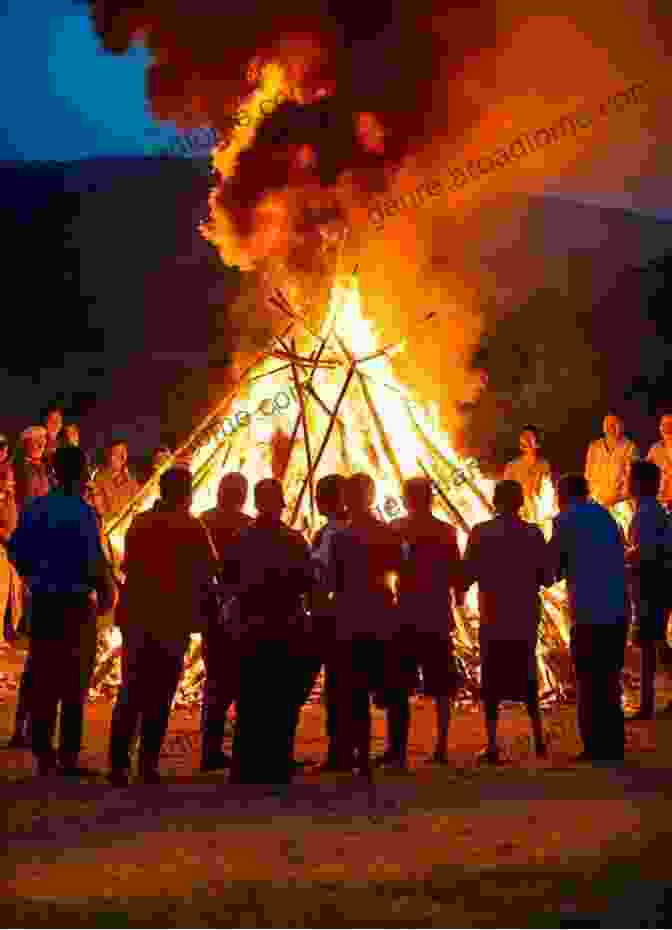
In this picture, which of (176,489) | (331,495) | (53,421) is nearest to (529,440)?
(53,421)

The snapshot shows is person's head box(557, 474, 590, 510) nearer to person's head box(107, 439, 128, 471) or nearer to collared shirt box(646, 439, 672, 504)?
collared shirt box(646, 439, 672, 504)

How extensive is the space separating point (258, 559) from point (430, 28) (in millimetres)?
6475

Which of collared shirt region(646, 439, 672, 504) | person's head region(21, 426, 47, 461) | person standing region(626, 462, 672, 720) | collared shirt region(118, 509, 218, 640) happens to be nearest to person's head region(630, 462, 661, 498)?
person standing region(626, 462, 672, 720)

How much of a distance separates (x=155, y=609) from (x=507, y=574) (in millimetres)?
2061

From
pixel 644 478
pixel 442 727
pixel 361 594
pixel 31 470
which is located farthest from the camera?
pixel 31 470

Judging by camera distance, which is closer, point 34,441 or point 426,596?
point 426,596

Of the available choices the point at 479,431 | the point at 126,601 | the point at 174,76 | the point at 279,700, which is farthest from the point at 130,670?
the point at 479,431

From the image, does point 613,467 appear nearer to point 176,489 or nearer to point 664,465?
point 664,465

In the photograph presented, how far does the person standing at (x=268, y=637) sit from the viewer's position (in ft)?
23.5

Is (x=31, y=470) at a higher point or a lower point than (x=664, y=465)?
lower

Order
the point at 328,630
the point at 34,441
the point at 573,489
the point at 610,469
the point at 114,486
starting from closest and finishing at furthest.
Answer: the point at 328,630 → the point at 573,489 → the point at 34,441 → the point at 114,486 → the point at 610,469

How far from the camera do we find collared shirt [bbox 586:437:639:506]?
11.9m

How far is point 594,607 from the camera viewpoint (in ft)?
25.8

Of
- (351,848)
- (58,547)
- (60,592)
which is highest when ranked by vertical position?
(58,547)
